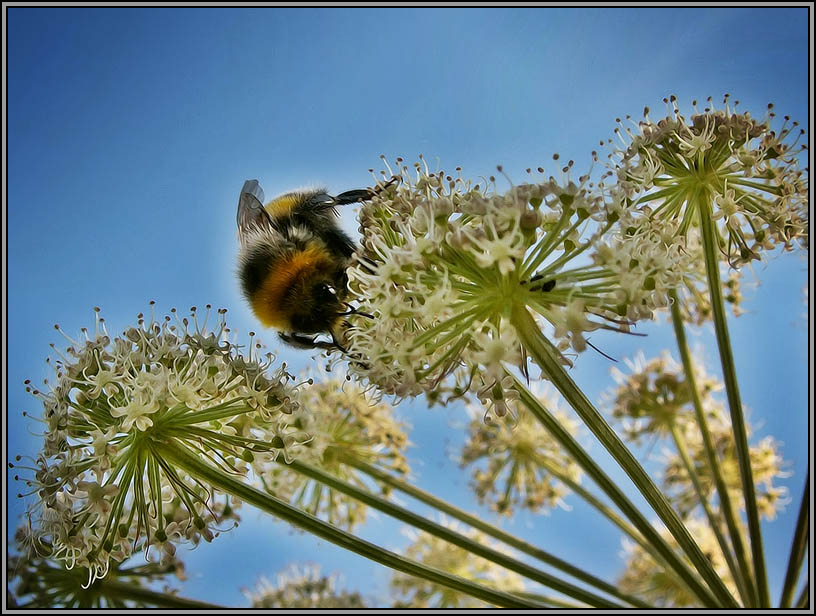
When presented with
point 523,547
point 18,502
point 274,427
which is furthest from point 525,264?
point 18,502

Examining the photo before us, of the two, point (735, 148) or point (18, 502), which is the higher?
point (735, 148)

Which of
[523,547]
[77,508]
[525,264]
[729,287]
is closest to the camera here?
[525,264]

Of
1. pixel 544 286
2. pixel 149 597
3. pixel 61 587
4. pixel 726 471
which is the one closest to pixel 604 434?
pixel 544 286

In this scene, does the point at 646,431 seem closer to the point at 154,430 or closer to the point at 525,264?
the point at 525,264

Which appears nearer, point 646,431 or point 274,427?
point 274,427

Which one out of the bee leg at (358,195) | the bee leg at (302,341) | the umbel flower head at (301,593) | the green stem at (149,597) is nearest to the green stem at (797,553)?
the bee leg at (302,341)

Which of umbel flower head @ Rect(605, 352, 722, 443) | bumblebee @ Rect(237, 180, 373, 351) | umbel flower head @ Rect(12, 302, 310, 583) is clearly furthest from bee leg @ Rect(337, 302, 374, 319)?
umbel flower head @ Rect(605, 352, 722, 443)

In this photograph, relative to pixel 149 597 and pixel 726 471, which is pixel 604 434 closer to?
pixel 149 597
